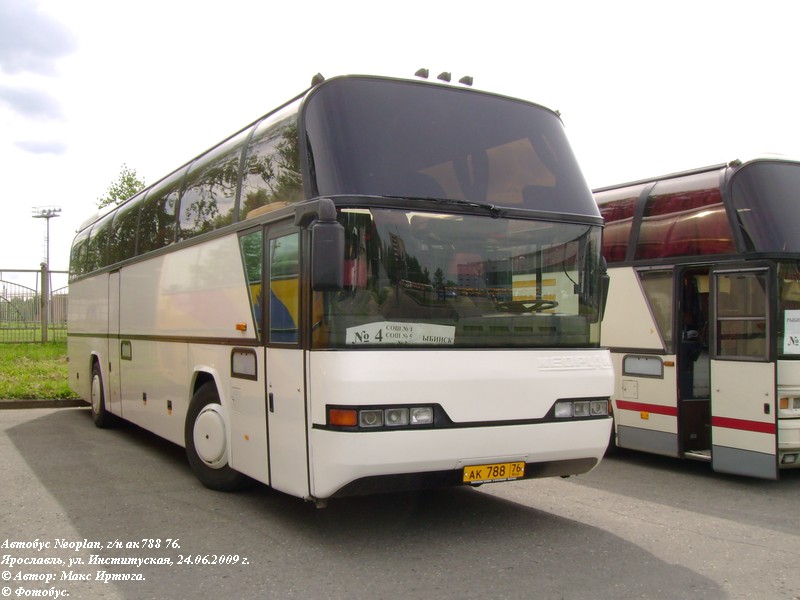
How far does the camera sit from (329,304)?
580 centimetres

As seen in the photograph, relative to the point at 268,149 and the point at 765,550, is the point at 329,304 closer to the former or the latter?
the point at 268,149

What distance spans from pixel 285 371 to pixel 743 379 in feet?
16.6

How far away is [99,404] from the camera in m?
13.0

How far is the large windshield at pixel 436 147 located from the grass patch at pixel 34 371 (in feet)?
38.7

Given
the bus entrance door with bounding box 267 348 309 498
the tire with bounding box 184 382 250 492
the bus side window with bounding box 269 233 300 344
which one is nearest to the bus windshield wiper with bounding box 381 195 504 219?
the bus side window with bounding box 269 233 300 344

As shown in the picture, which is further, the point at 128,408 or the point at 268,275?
the point at 128,408

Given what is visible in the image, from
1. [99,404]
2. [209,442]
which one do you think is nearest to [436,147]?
[209,442]

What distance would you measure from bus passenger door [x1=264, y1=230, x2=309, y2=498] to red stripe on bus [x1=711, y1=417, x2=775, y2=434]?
196 inches

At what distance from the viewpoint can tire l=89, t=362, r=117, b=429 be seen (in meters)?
12.9

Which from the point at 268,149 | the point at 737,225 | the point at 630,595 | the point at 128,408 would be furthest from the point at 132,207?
A: the point at 630,595

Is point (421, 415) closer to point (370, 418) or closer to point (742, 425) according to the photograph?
point (370, 418)

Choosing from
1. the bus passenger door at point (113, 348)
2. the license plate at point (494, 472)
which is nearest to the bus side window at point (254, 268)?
the license plate at point (494, 472)

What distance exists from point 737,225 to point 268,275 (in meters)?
5.13

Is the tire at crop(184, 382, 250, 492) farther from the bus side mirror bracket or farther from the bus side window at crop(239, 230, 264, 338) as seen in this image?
the bus side mirror bracket
